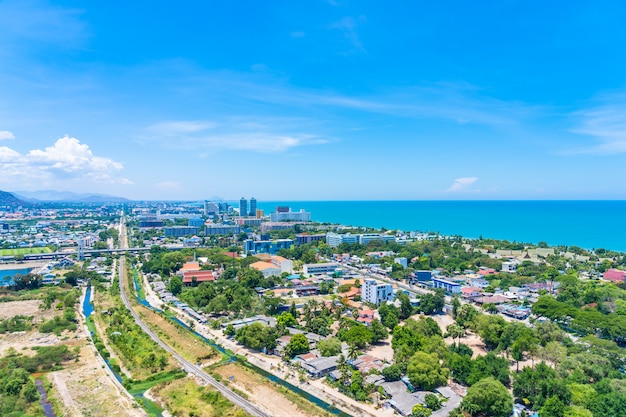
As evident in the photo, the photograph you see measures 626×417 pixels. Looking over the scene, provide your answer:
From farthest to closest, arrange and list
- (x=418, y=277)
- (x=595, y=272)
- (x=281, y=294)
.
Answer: (x=595, y=272), (x=418, y=277), (x=281, y=294)

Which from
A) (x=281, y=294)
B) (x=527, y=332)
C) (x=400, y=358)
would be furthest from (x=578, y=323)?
(x=281, y=294)

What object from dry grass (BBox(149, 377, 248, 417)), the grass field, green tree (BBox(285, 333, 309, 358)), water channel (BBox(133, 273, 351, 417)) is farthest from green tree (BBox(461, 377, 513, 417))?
the grass field

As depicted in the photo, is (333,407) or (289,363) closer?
(333,407)

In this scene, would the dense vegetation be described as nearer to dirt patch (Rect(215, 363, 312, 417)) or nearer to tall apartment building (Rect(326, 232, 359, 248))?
dirt patch (Rect(215, 363, 312, 417))

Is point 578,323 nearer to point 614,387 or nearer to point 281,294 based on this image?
point 614,387

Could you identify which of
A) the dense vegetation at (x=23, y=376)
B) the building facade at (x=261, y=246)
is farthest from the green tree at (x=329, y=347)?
the building facade at (x=261, y=246)

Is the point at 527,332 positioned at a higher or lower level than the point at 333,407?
higher
